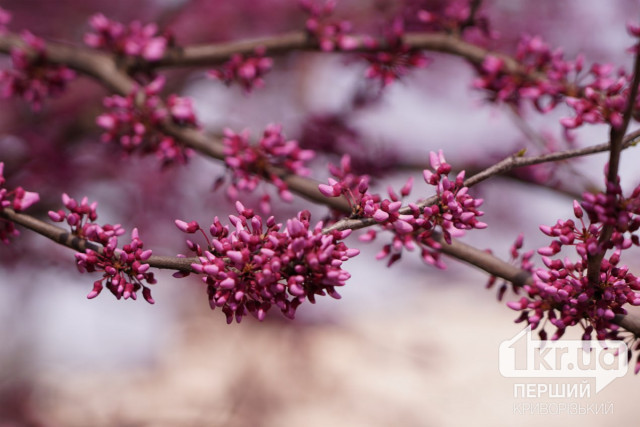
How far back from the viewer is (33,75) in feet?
10.5

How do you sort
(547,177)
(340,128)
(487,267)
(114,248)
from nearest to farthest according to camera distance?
Answer: (114,248) < (487,267) < (547,177) < (340,128)

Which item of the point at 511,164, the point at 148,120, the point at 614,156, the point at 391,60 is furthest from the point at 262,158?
the point at 614,156

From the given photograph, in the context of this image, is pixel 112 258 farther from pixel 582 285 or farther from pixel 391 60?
pixel 391 60

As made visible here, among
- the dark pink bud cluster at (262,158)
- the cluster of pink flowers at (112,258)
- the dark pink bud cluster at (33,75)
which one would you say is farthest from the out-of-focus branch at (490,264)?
the dark pink bud cluster at (33,75)

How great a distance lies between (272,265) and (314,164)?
3.04 m

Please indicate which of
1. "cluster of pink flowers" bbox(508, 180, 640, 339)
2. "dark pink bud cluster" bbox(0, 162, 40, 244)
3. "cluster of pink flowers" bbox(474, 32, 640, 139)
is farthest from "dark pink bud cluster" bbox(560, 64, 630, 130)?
"dark pink bud cluster" bbox(0, 162, 40, 244)

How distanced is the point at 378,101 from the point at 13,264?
151 inches

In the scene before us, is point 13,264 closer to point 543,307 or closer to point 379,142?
point 379,142

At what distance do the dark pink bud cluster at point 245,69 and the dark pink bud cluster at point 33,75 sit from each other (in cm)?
92

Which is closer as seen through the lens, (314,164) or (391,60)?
(391,60)

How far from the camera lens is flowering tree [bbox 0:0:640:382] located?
173cm

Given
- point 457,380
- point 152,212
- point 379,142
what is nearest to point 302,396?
point 457,380

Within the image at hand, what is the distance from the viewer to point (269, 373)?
7.44 metres

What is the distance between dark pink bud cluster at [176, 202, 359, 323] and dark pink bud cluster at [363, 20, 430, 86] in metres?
1.65
